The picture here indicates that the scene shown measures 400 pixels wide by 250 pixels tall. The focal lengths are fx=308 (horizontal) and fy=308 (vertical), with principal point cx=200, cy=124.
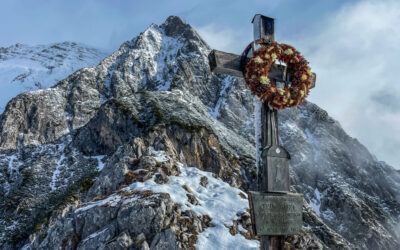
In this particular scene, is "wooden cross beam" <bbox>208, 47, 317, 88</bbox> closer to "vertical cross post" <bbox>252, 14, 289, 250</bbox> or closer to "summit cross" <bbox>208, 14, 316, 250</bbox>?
"vertical cross post" <bbox>252, 14, 289, 250</bbox>

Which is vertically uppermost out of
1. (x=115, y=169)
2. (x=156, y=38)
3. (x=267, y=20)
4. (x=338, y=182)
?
(x=156, y=38)

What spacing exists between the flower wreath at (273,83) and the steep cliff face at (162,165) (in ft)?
45.5

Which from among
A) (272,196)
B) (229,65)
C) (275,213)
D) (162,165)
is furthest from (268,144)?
(162,165)

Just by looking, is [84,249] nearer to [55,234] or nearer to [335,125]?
[55,234]

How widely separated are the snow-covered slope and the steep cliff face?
52.2 m

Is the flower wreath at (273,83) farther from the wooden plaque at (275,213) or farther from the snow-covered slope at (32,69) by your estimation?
the snow-covered slope at (32,69)

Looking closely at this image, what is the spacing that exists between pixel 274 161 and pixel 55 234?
1944cm

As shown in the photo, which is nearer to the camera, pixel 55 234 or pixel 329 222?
pixel 55 234

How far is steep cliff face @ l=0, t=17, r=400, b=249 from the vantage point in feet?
62.4

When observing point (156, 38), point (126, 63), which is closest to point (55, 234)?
point (126, 63)

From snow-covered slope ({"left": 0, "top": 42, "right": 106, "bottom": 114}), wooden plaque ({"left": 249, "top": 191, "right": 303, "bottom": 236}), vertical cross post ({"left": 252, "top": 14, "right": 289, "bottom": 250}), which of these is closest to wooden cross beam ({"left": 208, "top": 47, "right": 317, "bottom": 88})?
vertical cross post ({"left": 252, "top": 14, "right": 289, "bottom": 250})

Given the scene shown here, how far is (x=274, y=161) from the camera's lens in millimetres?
4203

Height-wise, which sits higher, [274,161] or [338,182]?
[274,161]

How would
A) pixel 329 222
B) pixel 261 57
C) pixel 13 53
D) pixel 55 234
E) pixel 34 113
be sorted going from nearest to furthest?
pixel 261 57
pixel 55 234
pixel 329 222
pixel 34 113
pixel 13 53
